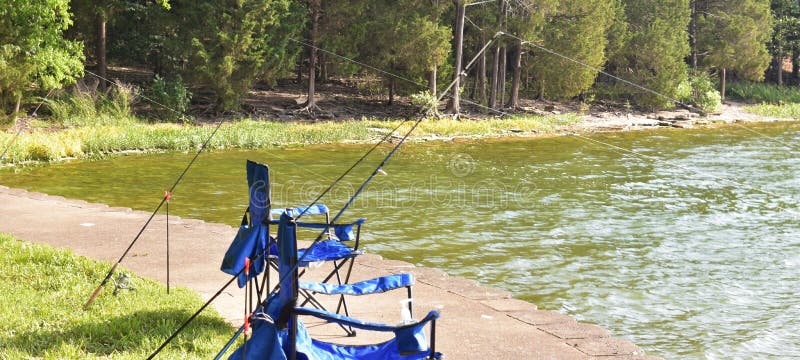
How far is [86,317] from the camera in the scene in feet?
17.3

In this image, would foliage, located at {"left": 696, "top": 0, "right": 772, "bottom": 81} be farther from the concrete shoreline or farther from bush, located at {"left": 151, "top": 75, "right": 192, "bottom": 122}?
the concrete shoreline

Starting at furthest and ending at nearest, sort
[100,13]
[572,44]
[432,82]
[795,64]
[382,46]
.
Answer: [795,64] < [572,44] < [432,82] < [382,46] < [100,13]

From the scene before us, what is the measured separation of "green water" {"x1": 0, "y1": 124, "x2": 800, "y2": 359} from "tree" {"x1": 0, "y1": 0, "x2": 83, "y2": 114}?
3361 millimetres

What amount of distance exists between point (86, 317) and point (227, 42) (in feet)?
58.8

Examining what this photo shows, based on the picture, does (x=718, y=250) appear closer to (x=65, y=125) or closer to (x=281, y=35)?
(x=65, y=125)

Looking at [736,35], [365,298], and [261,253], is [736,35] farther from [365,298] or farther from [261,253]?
[261,253]

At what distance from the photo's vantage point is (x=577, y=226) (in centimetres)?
1091

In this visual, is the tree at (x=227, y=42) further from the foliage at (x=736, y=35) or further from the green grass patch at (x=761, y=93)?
the green grass patch at (x=761, y=93)

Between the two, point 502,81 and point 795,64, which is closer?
point 502,81

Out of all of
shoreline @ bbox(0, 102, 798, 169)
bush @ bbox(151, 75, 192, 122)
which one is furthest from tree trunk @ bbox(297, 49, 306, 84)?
bush @ bbox(151, 75, 192, 122)

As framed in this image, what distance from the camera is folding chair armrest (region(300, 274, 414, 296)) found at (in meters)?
4.26

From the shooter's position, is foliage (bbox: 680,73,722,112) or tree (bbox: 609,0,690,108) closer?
tree (bbox: 609,0,690,108)

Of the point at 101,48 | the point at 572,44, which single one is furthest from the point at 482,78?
the point at 101,48

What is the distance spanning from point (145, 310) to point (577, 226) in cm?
681
